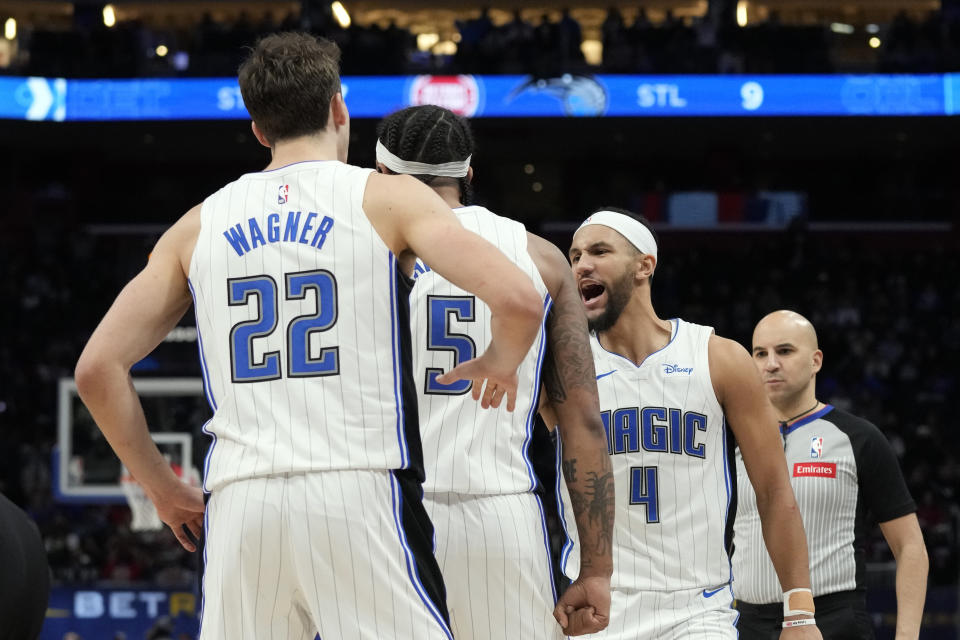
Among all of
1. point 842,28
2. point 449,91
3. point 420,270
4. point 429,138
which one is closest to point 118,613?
point 449,91

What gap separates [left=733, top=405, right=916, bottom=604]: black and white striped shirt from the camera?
5758 mm

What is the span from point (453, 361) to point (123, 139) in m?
24.5

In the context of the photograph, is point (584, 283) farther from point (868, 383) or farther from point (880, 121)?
point (880, 121)

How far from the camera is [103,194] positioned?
Answer: 29.1 meters

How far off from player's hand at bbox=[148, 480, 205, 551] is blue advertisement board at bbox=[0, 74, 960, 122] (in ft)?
64.7

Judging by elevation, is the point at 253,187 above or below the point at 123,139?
below

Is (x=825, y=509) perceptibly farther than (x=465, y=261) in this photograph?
Yes

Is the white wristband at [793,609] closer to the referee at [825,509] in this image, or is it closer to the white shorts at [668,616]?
the white shorts at [668,616]

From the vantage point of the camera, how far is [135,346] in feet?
10.2

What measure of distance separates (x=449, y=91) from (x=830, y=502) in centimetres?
1782

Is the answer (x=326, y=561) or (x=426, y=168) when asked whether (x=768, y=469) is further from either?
(x=326, y=561)

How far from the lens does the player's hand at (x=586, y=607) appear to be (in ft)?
11.0

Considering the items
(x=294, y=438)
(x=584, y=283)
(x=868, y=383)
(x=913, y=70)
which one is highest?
(x=913, y=70)

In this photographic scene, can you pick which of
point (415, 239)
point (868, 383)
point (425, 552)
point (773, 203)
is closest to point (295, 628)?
point (425, 552)
